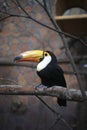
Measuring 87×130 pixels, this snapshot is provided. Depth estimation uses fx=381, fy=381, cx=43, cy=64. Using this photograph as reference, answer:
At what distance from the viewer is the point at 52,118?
2.99 metres

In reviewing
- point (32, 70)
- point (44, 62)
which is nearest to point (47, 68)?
point (44, 62)

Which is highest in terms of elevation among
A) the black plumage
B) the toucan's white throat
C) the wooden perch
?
the toucan's white throat

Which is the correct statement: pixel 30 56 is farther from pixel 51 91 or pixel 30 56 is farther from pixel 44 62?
pixel 51 91

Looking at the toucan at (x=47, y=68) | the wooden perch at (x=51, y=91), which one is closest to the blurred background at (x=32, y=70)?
the toucan at (x=47, y=68)

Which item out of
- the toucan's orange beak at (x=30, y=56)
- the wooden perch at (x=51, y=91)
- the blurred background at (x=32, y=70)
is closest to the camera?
the wooden perch at (x=51, y=91)

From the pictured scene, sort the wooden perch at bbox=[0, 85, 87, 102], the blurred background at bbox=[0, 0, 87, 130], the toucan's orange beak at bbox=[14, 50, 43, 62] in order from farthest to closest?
the blurred background at bbox=[0, 0, 87, 130] → the toucan's orange beak at bbox=[14, 50, 43, 62] → the wooden perch at bbox=[0, 85, 87, 102]

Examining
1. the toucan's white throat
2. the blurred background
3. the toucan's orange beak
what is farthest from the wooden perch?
the blurred background

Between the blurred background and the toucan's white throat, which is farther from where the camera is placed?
the blurred background

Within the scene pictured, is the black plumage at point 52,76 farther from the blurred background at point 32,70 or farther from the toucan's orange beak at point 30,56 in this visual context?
the blurred background at point 32,70

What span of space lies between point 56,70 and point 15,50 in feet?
3.73

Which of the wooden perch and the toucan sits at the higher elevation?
the toucan

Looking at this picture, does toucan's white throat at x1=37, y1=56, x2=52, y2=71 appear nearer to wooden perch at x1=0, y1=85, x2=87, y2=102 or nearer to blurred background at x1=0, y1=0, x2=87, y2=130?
wooden perch at x1=0, y1=85, x2=87, y2=102

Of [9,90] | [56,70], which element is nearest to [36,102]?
[56,70]

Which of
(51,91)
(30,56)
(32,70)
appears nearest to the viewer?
(51,91)
